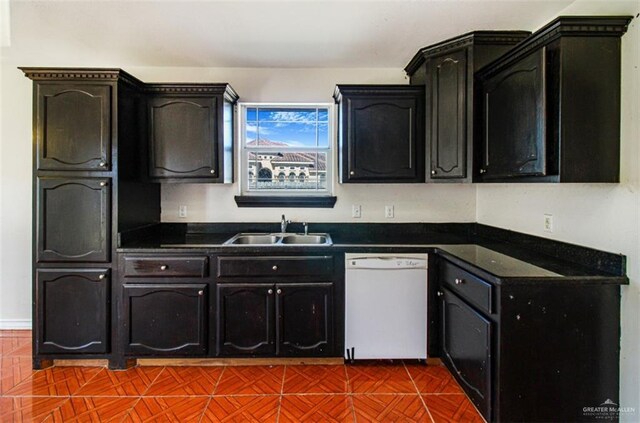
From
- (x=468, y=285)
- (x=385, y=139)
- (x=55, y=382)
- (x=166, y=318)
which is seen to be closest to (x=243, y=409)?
(x=166, y=318)

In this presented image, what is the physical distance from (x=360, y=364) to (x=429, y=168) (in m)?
1.63

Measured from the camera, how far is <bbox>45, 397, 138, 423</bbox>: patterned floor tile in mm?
1908

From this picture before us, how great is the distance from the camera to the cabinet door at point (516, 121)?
1.69 m

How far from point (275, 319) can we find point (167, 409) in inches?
33.3

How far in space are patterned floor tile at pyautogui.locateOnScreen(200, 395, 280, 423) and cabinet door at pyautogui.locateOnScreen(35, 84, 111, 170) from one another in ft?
5.92

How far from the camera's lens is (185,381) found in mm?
2289

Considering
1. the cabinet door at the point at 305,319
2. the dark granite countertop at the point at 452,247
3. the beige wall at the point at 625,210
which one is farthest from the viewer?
the cabinet door at the point at 305,319

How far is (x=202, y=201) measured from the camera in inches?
120

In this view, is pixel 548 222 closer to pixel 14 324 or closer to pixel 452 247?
pixel 452 247

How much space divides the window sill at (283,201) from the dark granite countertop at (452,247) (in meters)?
0.20

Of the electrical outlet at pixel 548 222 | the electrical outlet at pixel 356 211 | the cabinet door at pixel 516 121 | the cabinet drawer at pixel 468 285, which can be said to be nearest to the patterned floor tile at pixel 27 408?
the electrical outlet at pixel 356 211

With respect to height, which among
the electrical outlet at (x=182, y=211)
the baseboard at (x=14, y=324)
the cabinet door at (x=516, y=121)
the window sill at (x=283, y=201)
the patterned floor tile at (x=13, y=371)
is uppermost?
the cabinet door at (x=516, y=121)

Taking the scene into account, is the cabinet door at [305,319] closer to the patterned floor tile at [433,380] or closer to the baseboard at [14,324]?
the patterned floor tile at [433,380]

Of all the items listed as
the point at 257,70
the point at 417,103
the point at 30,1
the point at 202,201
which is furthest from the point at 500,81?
the point at 30,1
